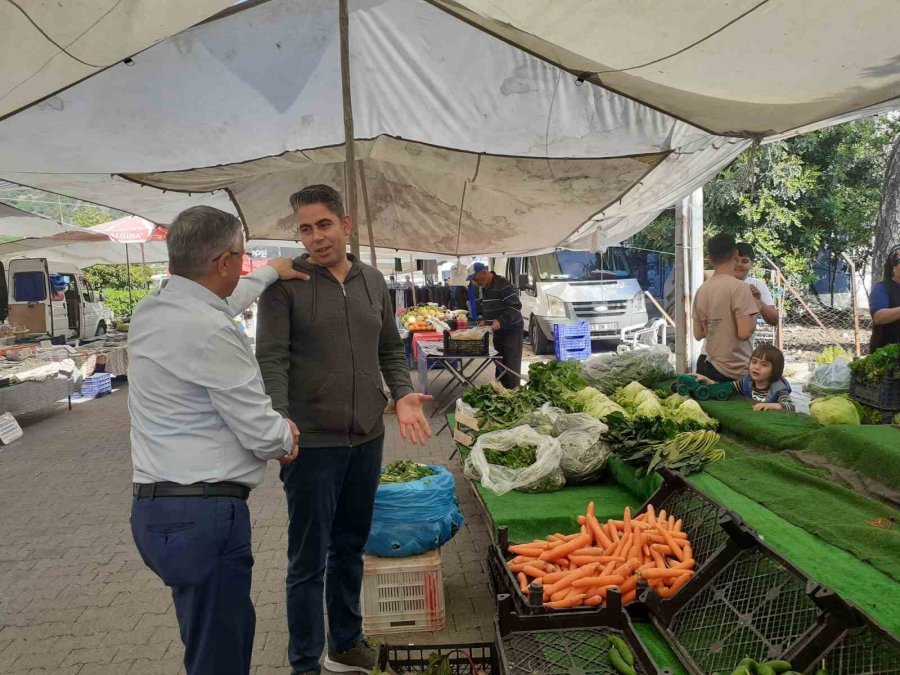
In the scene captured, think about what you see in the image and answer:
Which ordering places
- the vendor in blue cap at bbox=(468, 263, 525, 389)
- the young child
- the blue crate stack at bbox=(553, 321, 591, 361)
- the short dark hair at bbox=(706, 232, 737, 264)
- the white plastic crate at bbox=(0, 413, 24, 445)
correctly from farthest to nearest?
the blue crate stack at bbox=(553, 321, 591, 361)
the vendor in blue cap at bbox=(468, 263, 525, 389)
the white plastic crate at bbox=(0, 413, 24, 445)
the short dark hair at bbox=(706, 232, 737, 264)
the young child

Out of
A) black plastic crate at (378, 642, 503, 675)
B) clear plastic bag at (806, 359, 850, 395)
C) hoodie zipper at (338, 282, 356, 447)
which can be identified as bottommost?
black plastic crate at (378, 642, 503, 675)

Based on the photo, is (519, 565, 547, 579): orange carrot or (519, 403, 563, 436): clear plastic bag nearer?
(519, 565, 547, 579): orange carrot

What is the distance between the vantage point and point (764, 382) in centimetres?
541

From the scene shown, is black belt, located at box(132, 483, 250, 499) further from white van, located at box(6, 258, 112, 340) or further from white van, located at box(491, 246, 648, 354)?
white van, located at box(6, 258, 112, 340)

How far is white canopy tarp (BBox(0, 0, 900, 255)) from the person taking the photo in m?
4.62

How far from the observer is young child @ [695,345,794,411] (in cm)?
525

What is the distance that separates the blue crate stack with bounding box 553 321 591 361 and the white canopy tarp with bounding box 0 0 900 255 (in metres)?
8.29

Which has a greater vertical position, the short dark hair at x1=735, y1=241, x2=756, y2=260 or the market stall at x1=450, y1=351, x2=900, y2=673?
the short dark hair at x1=735, y1=241, x2=756, y2=260

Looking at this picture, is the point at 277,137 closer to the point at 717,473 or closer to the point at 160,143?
the point at 160,143

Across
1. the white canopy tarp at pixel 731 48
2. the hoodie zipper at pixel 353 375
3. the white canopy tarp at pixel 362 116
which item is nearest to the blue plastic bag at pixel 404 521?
the hoodie zipper at pixel 353 375

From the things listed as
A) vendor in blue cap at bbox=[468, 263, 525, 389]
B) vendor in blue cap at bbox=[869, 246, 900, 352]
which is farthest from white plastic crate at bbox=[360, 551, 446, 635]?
vendor in blue cap at bbox=[468, 263, 525, 389]

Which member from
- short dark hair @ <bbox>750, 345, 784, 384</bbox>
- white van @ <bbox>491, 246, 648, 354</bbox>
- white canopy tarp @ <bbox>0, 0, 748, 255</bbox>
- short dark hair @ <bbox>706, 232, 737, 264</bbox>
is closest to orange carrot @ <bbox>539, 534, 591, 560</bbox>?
short dark hair @ <bbox>750, 345, 784, 384</bbox>

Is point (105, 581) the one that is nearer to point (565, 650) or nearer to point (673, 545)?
point (565, 650)

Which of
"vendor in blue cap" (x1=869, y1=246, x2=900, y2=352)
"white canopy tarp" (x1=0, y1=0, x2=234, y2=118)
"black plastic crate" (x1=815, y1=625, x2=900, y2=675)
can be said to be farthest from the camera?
"vendor in blue cap" (x1=869, y1=246, x2=900, y2=352)
